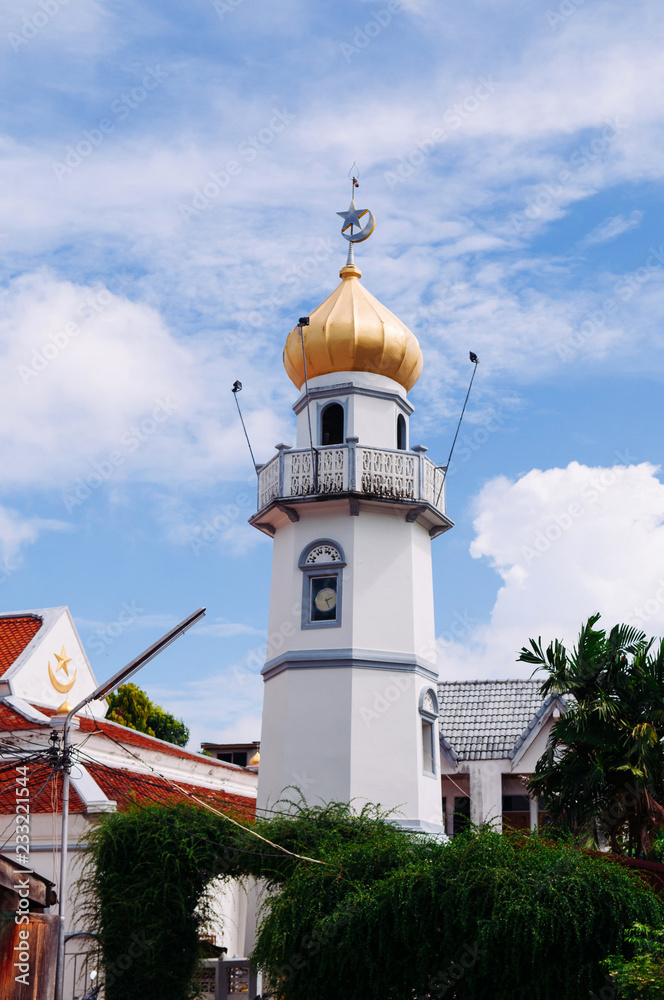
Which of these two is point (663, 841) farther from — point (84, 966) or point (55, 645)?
point (55, 645)

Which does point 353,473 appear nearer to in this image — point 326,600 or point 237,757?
point 326,600

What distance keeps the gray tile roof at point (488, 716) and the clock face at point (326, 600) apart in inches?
270

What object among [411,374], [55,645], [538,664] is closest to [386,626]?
[538,664]

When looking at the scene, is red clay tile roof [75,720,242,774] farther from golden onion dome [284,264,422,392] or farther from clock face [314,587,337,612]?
golden onion dome [284,264,422,392]

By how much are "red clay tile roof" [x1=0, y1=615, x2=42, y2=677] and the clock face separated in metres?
8.51

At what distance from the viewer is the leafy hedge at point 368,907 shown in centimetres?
1323

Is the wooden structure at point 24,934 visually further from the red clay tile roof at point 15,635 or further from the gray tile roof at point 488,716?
the gray tile roof at point 488,716

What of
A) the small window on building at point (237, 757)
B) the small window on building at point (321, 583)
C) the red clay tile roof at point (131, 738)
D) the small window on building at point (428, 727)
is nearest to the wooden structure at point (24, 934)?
the small window on building at point (321, 583)

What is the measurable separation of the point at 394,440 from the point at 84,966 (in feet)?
36.7

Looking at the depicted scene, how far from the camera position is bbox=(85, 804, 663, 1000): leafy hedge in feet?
43.4

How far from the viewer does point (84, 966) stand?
55.9 ft

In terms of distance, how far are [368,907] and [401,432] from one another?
37.4 ft

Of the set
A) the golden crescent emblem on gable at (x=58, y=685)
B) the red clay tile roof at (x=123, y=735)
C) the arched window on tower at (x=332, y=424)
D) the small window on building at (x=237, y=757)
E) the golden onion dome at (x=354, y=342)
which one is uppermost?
the golden onion dome at (x=354, y=342)

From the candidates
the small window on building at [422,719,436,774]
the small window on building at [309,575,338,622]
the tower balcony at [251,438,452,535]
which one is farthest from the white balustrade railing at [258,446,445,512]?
the small window on building at [422,719,436,774]
